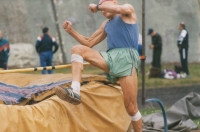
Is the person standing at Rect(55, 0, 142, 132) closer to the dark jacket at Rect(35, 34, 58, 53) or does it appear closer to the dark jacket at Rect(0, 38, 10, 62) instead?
the dark jacket at Rect(0, 38, 10, 62)

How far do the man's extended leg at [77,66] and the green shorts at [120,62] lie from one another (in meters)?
0.08

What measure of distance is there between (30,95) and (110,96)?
108 centimetres

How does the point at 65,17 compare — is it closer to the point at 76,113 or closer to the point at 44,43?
the point at 44,43

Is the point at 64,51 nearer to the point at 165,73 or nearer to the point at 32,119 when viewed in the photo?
the point at 165,73

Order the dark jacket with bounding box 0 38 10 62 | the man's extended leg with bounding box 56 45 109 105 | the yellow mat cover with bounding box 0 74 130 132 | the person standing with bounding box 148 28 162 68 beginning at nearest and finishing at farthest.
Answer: the yellow mat cover with bounding box 0 74 130 132 < the man's extended leg with bounding box 56 45 109 105 < the dark jacket with bounding box 0 38 10 62 < the person standing with bounding box 148 28 162 68

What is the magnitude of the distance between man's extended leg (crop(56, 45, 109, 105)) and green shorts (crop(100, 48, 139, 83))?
8 centimetres

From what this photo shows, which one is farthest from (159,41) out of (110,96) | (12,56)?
(110,96)

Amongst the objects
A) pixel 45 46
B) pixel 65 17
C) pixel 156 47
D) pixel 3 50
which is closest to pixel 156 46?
pixel 156 47

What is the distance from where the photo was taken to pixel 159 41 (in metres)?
18.8

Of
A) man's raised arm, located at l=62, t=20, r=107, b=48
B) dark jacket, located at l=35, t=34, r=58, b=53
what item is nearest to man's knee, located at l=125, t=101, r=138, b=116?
man's raised arm, located at l=62, t=20, r=107, b=48

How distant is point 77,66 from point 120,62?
22.4 inches

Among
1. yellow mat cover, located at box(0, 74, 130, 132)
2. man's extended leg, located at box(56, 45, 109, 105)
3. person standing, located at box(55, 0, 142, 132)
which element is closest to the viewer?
yellow mat cover, located at box(0, 74, 130, 132)

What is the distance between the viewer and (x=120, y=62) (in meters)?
7.55

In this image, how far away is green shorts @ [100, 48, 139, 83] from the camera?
7.52m
